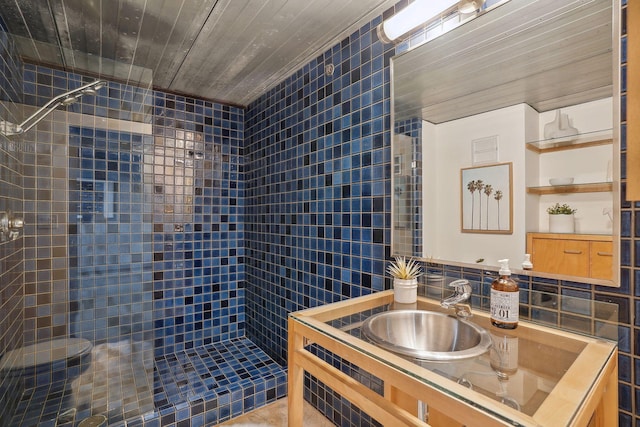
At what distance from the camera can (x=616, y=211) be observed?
2.70 feet

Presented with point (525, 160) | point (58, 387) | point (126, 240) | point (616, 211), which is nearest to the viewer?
point (616, 211)

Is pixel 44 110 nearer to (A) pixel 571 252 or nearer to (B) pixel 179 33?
(B) pixel 179 33

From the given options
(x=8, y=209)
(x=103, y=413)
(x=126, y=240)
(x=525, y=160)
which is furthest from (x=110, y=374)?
(x=525, y=160)

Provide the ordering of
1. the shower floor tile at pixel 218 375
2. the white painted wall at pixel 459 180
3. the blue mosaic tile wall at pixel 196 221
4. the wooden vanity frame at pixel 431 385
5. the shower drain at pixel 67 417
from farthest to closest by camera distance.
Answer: the blue mosaic tile wall at pixel 196 221 < the shower floor tile at pixel 218 375 < the shower drain at pixel 67 417 < the white painted wall at pixel 459 180 < the wooden vanity frame at pixel 431 385

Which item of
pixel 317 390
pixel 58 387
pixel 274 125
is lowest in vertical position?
pixel 317 390

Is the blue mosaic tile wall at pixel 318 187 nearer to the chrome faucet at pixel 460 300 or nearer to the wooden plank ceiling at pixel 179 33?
the wooden plank ceiling at pixel 179 33

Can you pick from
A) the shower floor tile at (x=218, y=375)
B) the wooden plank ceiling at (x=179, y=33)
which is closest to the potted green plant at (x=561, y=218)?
the wooden plank ceiling at (x=179, y=33)

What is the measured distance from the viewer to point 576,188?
88 cm

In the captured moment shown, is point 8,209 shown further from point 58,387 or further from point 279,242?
point 279,242

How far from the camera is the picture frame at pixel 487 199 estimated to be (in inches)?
40.2

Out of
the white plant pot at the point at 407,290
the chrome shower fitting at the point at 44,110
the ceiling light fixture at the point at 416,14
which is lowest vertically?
the white plant pot at the point at 407,290

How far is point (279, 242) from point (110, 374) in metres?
1.16

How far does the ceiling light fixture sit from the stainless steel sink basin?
1.06 metres

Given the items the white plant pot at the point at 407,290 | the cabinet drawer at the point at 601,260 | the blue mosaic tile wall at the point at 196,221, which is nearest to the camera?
the cabinet drawer at the point at 601,260
